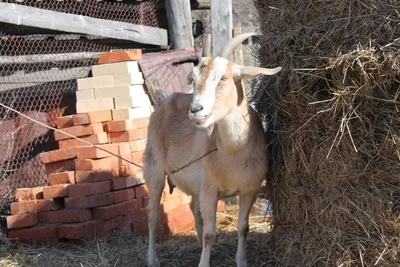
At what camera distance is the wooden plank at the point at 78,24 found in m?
7.77

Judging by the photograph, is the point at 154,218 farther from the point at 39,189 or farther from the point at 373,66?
the point at 373,66

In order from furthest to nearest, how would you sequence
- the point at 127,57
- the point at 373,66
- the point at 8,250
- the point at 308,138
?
the point at 127,57 < the point at 8,250 < the point at 308,138 < the point at 373,66

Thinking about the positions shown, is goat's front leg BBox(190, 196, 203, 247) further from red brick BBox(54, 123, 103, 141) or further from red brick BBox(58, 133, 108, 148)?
red brick BBox(54, 123, 103, 141)

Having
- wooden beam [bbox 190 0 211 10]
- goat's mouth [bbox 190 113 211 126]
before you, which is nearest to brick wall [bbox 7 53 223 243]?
goat's mouth [bbox 190 113 211 126]

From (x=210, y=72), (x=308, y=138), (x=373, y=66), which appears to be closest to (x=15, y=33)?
(x=210, y=72)

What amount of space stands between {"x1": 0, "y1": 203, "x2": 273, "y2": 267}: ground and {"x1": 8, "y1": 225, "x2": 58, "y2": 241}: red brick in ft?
0.39

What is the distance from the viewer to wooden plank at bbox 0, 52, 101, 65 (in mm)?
7805

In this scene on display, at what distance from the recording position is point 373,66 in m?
5.10

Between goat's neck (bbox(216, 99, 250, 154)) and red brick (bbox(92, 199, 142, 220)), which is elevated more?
goat's neck (bbox(216, 99, 250, 154))

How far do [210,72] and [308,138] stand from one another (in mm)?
939

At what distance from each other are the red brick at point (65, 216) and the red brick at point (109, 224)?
0.14 metres

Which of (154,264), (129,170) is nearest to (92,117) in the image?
(129,170)

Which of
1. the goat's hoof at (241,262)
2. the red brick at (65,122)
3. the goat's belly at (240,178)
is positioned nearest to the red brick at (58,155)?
the red brick at (65,122)

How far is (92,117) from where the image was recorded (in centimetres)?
784
